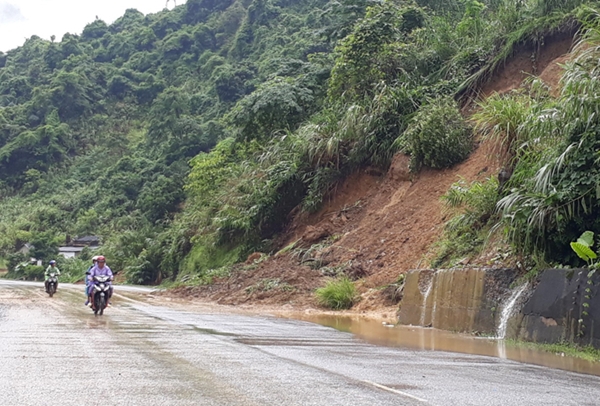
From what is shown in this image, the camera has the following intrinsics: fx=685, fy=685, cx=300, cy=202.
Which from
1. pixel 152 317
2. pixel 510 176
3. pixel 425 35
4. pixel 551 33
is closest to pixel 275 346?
pixel 152 317

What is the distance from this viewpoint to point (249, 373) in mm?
7980

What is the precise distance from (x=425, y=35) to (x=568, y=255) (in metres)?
20.0

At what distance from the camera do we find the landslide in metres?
21.7

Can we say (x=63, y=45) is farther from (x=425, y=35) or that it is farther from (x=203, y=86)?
(x=425, y=35)

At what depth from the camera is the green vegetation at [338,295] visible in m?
20.4

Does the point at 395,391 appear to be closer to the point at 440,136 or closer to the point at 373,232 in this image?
the point at 373,232

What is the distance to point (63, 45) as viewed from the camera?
4186 inches

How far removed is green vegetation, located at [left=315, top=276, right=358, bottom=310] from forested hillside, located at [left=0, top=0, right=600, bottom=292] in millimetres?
3321

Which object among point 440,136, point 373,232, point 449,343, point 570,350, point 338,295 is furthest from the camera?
point 373,232

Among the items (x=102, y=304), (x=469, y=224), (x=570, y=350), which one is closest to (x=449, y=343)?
(x=570, y=350)

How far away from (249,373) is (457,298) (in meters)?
8.05

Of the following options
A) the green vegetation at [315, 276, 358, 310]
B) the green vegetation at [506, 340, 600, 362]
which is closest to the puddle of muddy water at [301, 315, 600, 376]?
the green vegetation at [506, 340, 600, 362]

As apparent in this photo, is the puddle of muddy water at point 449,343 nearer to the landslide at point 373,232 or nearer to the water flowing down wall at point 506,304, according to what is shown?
the water flowing down wall at point 506,304

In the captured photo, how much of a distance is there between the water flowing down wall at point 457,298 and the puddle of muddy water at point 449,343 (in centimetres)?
37
